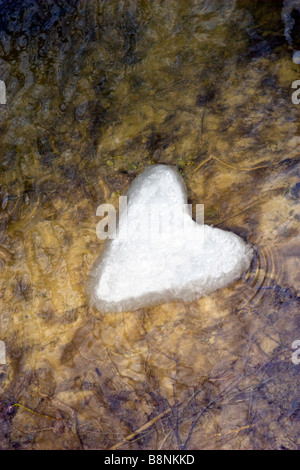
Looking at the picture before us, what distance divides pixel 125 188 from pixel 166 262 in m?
0.65

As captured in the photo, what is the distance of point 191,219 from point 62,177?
1058mm

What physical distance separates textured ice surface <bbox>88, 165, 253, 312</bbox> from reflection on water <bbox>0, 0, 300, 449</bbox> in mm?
83

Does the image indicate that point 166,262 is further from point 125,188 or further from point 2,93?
point 2,93

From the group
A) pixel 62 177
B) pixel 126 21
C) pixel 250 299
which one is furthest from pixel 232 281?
pixel 126 21

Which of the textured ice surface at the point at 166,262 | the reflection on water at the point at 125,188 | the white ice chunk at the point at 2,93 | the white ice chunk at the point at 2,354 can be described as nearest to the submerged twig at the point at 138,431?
the reflection on water at the point at 125,188

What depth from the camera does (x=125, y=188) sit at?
2.53m

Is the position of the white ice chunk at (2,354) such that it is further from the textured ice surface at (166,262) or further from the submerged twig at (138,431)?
the submerged twig at (138,431)

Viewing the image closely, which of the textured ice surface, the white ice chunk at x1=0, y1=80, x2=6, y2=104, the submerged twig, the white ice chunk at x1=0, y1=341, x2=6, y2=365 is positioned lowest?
the submerged twig

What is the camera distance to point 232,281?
7.40 feet

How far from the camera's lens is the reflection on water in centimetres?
214

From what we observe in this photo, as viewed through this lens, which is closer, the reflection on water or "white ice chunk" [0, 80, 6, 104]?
the reflection on water

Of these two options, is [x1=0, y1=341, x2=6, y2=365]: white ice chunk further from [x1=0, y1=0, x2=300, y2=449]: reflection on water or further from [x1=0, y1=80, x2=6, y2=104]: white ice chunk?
[x1=0, y1=80, x2=6, y2=104]: white ice chunk

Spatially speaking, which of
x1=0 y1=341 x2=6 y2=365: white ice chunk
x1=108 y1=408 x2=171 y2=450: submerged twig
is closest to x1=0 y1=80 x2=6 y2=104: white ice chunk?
x1=0 y1=341 x2=6 y2=365: white ice chunk
